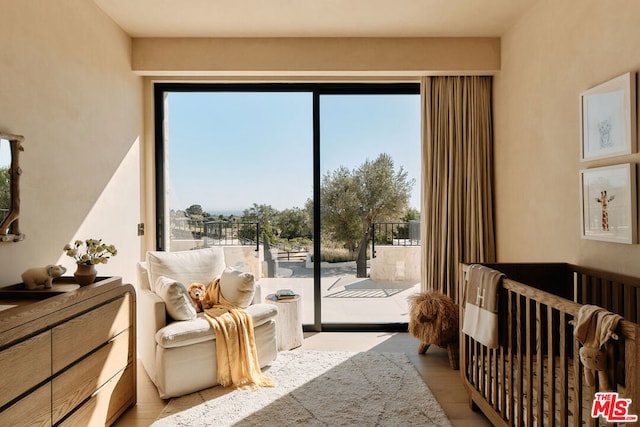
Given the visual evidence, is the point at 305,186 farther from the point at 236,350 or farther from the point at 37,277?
the point at 37,277

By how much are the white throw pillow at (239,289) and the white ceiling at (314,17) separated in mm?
1989

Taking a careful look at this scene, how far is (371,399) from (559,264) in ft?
4.76

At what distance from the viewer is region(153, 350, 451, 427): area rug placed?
7.56 ft

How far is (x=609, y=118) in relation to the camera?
2.20m

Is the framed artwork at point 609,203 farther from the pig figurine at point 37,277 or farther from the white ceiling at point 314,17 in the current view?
the pig figurine at point 37,277

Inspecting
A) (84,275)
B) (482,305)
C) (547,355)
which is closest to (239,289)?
(84,275)

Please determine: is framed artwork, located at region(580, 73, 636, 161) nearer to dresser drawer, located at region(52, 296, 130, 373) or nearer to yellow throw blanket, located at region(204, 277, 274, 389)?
yellow throw blanket, located at region(204, 277, 274, 389)

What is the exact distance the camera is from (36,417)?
1.68 meters

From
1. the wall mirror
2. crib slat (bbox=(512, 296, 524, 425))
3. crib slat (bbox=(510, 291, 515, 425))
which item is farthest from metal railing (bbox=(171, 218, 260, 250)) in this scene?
crib slat (bbox=(512, 296, 524, 425))

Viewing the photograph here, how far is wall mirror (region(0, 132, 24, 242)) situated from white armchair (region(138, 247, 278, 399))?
93 cm

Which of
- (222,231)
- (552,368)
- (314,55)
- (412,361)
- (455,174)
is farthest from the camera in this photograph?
(222,231)

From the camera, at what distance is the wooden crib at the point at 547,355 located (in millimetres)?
1383

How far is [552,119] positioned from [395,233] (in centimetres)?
166

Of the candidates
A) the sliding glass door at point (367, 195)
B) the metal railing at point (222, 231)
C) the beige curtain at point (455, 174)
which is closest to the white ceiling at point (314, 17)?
the beige curtain at point (455, 174)
